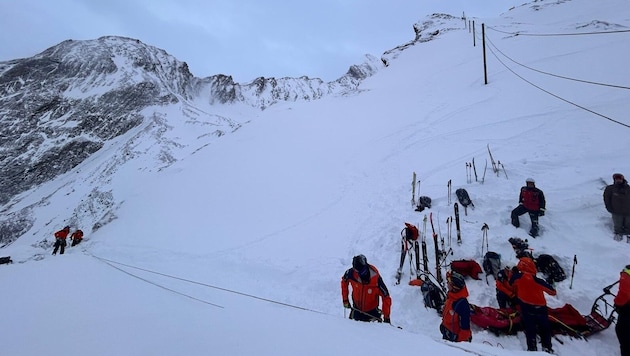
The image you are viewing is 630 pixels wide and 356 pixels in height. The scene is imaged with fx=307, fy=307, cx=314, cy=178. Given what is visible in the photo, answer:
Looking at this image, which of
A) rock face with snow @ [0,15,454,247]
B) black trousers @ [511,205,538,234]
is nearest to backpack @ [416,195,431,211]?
black trousers @ [511,205,538,234]

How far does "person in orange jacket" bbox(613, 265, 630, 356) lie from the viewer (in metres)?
4.85

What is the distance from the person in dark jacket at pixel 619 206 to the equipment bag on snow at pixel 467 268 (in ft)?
11.2

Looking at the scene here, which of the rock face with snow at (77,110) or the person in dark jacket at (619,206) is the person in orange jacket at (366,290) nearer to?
the person in dark jacket at (619,206)

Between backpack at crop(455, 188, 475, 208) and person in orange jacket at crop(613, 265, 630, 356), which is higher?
backpack at crop(455, 188, 475, 208)

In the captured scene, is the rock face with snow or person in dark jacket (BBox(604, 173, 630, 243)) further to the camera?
the rock face with snow

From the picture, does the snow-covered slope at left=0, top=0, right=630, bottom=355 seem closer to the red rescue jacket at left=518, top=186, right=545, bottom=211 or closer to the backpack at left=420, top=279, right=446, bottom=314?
the backpack at left=420, top=279, right=446, bottom=314

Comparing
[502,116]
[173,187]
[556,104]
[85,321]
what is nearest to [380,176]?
[502,116]

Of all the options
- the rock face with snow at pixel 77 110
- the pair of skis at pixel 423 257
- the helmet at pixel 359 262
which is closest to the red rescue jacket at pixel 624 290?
the pair of skis at pixel 423 257

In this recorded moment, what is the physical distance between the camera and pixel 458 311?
5336 millimetres

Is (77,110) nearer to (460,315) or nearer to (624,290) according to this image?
(460,315)

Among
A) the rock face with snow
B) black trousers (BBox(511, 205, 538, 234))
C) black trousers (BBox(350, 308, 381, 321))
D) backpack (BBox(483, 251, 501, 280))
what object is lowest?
black trousers (BBox(350, 308, 381, 321))

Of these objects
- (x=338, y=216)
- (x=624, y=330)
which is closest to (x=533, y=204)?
(x=624, y=330)

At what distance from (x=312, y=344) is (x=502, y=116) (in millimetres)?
16483

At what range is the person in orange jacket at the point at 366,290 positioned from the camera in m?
5.71
